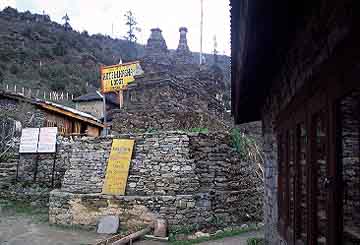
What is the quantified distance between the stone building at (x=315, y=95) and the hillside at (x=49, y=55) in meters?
33.1

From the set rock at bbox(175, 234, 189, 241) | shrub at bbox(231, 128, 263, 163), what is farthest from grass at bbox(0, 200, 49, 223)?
shrub at bbox(231, 128, 263, 163)

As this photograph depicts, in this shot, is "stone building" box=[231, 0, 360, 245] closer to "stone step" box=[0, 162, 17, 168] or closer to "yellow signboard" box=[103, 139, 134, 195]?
"yellow signboard" box=[103, 139, 134, 195]

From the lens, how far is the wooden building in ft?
57.5

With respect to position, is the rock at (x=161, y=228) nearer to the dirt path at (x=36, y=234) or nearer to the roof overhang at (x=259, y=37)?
the dirt path at (x=36, y=234)

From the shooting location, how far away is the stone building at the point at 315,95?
6.51ft

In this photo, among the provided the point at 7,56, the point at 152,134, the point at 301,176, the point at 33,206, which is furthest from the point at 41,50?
the point at 301,176

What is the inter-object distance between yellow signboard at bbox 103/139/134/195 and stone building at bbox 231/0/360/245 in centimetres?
726

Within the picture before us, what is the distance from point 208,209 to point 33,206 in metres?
6.72

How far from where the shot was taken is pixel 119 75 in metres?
17.8

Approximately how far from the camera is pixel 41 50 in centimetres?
4188

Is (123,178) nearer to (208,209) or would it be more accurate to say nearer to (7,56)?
(208,209)

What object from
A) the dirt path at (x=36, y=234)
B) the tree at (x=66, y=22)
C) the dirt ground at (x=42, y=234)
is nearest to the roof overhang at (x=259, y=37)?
the dirt ground at (x=42, y=234)

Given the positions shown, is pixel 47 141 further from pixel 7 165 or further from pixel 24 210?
pixel 24 210

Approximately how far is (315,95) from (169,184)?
8.35 metres
